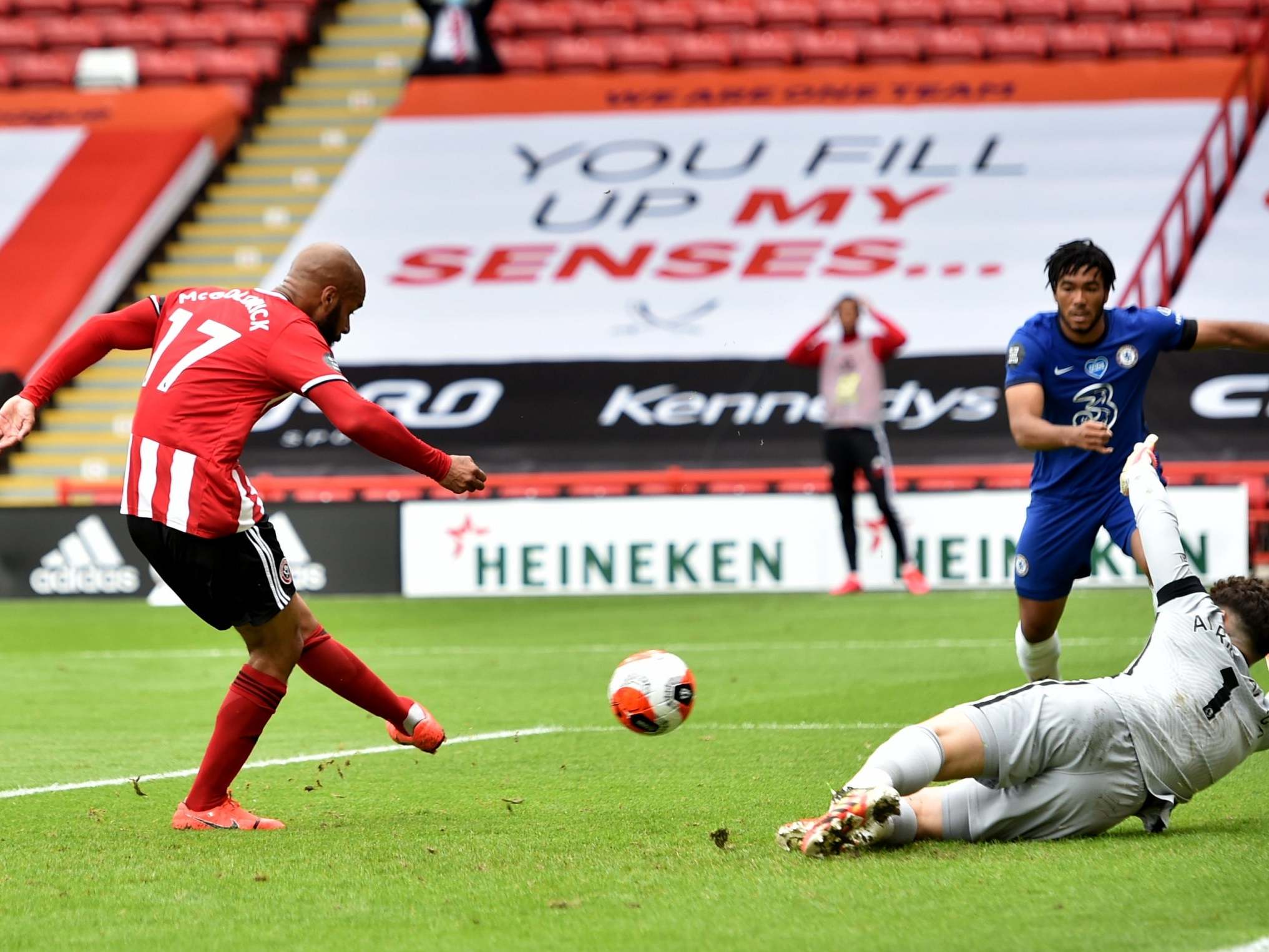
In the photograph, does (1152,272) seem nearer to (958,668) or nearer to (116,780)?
(958,668)

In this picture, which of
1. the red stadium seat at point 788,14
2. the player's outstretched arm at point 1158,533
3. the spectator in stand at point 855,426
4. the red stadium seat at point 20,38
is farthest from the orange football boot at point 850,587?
the red stadium seat at point 20,38

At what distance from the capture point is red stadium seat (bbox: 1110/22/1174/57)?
823 inches

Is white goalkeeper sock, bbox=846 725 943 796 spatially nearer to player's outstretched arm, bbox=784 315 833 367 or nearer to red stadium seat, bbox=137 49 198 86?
player's outstretched arm, bbox=784 315 833 367

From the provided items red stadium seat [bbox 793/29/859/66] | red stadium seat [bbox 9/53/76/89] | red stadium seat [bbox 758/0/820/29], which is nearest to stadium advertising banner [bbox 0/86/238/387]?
red stadium seat [bbox 9/53/76/89]

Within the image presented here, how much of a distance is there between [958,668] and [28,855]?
Answer: 548 centimetres

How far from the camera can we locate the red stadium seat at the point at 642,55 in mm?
21656

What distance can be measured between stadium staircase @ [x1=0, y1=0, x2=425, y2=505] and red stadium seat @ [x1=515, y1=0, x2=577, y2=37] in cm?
147

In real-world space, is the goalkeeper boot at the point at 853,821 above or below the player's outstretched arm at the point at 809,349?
above

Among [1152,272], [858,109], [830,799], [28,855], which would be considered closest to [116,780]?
[28,855]

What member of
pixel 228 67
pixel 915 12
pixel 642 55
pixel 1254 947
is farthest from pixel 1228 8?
pixel 1254 947

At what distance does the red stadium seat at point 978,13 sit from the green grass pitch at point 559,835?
12882 millimetres

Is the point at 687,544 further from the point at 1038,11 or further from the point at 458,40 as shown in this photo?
the point at 1038,11

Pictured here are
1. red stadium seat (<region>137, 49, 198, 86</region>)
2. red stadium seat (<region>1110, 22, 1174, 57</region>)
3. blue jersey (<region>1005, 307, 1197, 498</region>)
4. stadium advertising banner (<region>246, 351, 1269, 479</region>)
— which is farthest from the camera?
red stadium seat (<region>137, 49, 198, 86</region>)

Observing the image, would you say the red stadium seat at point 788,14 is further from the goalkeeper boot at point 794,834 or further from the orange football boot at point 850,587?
the goalkeeper boot at point 794,834
